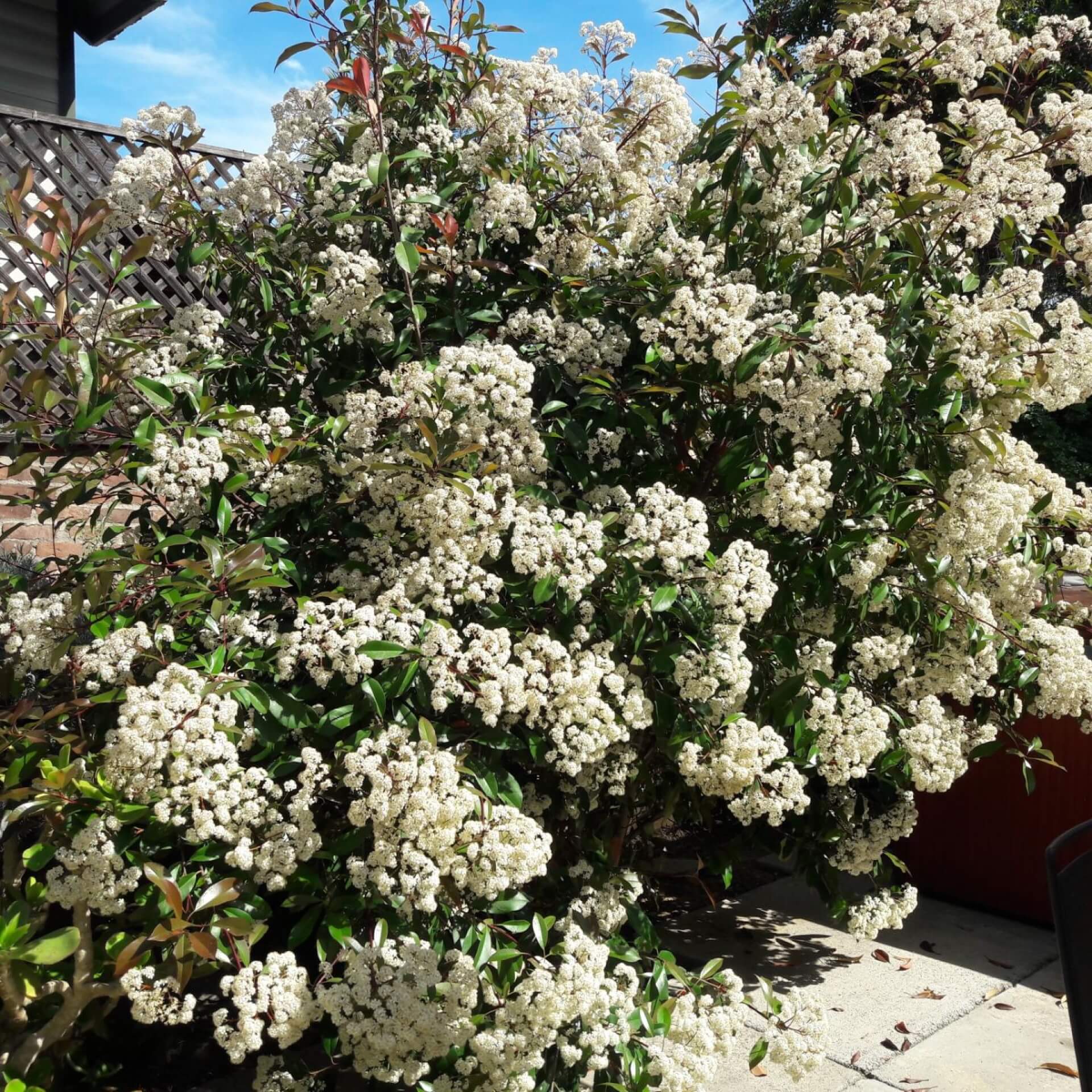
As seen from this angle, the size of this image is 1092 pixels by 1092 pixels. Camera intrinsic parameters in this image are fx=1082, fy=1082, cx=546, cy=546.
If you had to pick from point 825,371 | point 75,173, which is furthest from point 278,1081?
point 75,173

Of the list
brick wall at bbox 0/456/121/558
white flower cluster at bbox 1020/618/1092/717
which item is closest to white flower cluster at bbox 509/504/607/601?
white flower cluster at bbox 1020/618/1092/717

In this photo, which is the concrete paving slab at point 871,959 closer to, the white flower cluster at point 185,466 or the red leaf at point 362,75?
the white flower cluster at point 185,466

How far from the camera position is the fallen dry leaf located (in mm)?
3279

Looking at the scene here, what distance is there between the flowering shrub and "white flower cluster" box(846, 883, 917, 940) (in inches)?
1.5

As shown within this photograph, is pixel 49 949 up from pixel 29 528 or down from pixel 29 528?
down

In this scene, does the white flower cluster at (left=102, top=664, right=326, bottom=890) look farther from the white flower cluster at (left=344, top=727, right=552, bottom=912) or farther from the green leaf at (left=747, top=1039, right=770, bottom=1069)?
the green leaf at (left=747, top=1039, right=770, bottom=1069)

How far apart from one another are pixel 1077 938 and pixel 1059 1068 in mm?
2057

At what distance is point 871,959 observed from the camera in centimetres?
421

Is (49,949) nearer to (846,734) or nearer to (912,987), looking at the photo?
(846,734)

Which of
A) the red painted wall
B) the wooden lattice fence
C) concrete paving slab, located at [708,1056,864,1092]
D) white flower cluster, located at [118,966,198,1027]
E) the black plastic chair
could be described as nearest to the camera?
the black plastic chair

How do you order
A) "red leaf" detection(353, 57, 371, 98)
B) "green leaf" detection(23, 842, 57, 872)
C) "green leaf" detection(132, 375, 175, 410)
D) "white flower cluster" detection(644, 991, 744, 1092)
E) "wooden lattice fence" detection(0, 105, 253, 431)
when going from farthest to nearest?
1. "wooden lattice fence" detection(0, 105, 253, 431)
2. "green leaf" detection(132, 375, 175, 410)
3. "red leaf" detection(353, 57, 371, 98)
4. "white flower cluster" detection(644, 991, 744, 1092)
5. "green leaf" detection(23, 842, 57, 872)

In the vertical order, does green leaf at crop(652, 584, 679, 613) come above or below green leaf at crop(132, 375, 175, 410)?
below

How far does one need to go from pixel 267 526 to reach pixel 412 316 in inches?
29.2

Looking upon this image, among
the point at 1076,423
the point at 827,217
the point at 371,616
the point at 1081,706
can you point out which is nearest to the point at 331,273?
the point at 371,616
